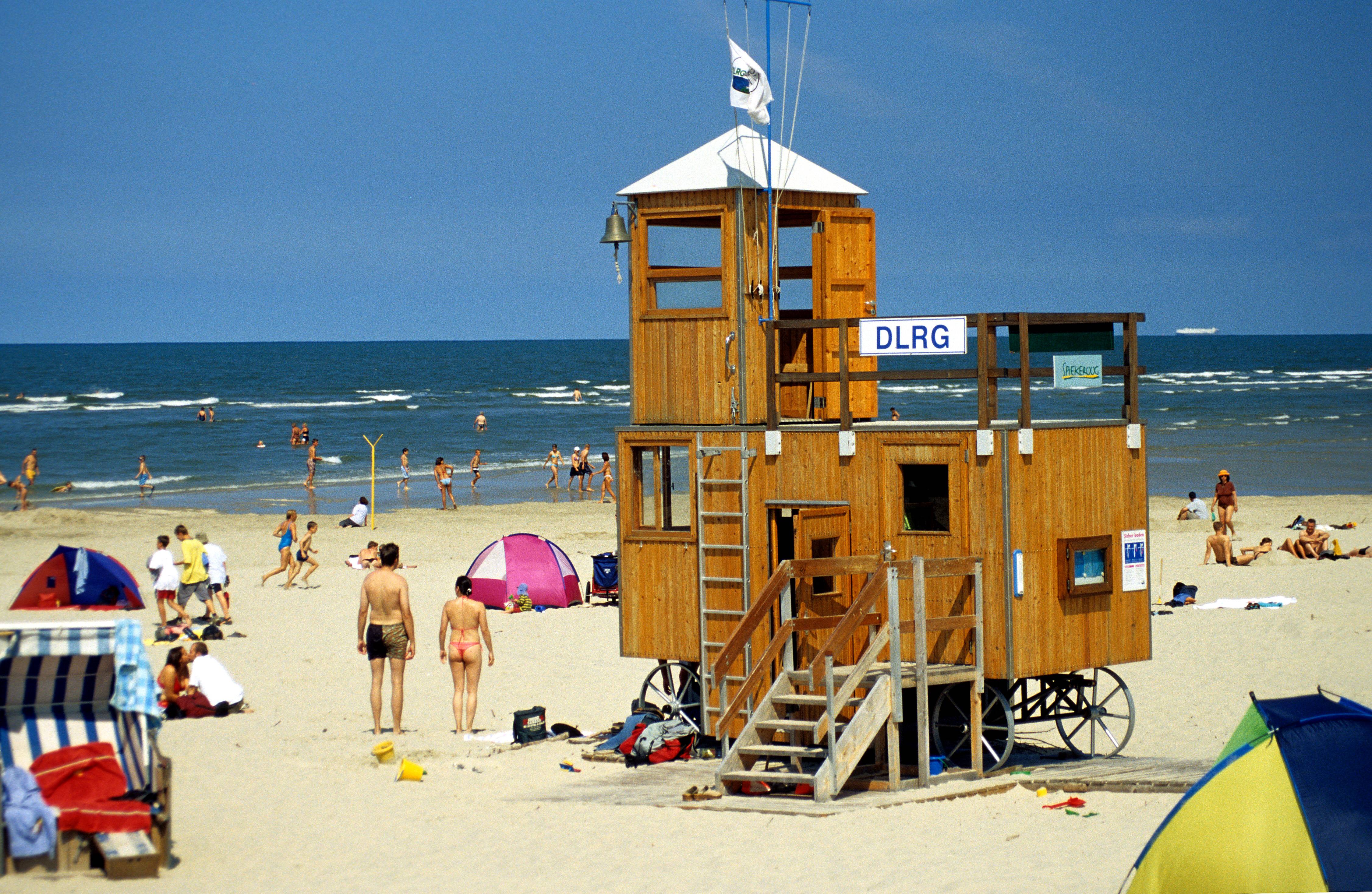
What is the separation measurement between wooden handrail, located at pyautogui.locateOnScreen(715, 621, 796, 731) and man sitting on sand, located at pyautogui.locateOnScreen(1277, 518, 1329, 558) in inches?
615

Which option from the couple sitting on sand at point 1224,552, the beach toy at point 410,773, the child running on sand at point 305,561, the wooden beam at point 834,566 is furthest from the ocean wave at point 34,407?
the wooden beam at point 834,566

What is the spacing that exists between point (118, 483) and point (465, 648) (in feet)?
114

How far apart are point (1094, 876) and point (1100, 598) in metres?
3.64

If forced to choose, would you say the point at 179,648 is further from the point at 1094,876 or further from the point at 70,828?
the point at 1094,876

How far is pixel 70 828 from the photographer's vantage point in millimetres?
8820

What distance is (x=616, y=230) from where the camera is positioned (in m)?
12.9

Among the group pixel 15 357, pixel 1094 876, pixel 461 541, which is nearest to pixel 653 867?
pixel 1094 876

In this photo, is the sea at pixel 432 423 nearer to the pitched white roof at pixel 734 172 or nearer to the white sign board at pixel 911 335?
the white sign board at pixel 911 335

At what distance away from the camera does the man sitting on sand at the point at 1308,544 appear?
23.6 meters

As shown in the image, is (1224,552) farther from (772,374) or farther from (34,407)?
(34,407)

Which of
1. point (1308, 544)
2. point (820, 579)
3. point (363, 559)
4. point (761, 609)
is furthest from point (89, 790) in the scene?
point (1308, 544)

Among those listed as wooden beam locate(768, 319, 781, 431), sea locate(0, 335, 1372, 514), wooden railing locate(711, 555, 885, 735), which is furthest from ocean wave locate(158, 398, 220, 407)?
wooden railing locate(711, 555, 885, 735)

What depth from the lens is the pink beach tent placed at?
2117 centimetres

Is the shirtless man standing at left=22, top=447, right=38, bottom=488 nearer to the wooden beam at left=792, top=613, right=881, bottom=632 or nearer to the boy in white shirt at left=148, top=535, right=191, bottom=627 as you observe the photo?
the boy in white shirt at left=148, top=535, right=191, bottom=627
